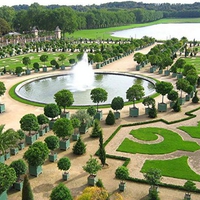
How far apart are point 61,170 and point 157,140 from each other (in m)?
9.39

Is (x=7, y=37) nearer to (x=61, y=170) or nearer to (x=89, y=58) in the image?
(x=89, y=58)

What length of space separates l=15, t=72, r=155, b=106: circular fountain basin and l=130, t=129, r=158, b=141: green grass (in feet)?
28.6

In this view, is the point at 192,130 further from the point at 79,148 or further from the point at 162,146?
the point at 79,148

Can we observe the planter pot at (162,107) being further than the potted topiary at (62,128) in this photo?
Yes

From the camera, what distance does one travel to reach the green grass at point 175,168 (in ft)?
72.6

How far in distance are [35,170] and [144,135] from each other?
1081 centimetres

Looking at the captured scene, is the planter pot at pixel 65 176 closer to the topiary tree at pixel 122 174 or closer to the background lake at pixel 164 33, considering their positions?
the topiary tree at pixel 122 174

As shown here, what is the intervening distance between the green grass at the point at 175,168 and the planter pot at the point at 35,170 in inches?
287

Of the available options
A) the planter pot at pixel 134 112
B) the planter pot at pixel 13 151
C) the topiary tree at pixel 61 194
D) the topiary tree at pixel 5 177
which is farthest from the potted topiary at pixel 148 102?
the topiary tree at pixel 5 177

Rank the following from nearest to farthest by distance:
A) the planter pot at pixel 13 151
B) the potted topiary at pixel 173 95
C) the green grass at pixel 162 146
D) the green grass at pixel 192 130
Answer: the planter pot at pixel 13 151
the green grass at pixel 162 146
the green grass at pixel 192 130
the potted topiary at pixel 173 95

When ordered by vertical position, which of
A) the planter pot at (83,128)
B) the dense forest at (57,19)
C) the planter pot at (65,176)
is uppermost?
the dense forest at (57,19)

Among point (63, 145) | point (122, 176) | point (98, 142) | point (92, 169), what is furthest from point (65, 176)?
point (98, 142)

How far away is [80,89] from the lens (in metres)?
44.5

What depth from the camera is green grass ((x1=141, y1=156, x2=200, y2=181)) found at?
22.1 meters
